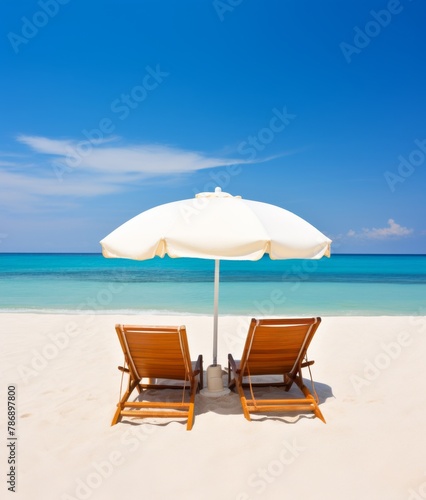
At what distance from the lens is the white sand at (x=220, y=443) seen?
273 cm

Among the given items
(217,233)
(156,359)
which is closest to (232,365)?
(156,359)

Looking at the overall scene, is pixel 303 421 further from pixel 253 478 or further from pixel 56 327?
pixel 56 327

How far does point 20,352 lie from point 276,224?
15.1 feet

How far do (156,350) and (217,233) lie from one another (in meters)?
1.23

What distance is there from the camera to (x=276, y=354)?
3.94 metres

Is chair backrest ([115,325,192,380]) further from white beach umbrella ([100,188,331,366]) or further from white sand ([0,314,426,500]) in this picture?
white beach umbrella ([100,188,331,366])

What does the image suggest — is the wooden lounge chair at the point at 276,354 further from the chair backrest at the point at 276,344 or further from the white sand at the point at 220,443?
the white sand at the point at 220,443

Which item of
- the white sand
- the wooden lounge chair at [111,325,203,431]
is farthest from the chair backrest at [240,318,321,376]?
the wooden lounge chair at [111,325,203,431]

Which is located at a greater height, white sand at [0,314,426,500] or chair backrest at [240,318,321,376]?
chair backrest at [240,318,321,376]

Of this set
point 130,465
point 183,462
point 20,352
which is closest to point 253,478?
point 183,462

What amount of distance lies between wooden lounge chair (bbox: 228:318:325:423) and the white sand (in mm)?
134

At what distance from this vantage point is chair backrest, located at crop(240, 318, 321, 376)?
3.66 meters

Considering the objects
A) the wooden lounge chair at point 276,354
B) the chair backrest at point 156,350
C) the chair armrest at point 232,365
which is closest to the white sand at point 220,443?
the wooden lounge chair at point 276,354

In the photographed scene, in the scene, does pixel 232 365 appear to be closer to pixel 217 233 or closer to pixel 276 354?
pixel 276 354
